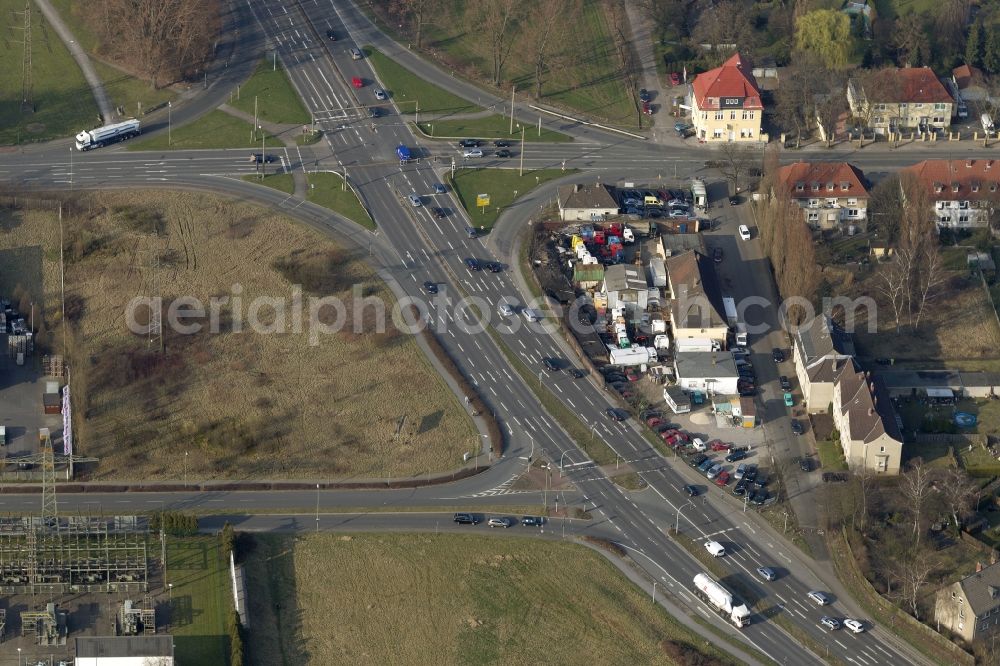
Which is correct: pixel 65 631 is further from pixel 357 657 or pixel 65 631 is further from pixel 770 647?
pixel 770 647

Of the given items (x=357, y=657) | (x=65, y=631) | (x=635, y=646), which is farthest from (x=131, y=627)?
(x=635, y=646)

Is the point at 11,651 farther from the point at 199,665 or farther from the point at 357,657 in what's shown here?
the point at 357,657

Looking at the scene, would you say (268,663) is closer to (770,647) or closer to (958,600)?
(770,647)

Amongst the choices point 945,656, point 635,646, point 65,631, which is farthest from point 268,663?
point 945,656

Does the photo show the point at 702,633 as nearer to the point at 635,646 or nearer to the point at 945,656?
the point at 635,646

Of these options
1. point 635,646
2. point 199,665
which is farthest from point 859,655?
point 199,665

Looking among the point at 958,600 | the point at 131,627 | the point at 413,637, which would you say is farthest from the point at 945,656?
the point at 131,627
